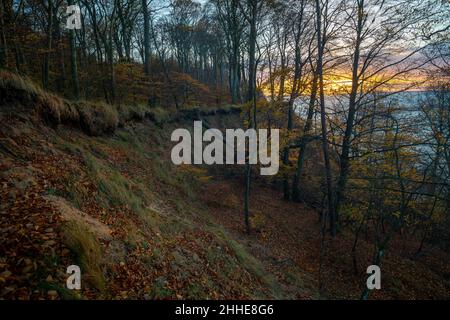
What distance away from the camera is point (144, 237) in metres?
5.79

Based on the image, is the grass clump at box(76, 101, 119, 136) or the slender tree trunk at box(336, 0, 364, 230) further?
the slender tree trunk at box(336, 0, 364, 230)

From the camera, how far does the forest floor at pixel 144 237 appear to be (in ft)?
12.0

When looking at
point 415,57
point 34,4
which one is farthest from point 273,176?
point 34,4

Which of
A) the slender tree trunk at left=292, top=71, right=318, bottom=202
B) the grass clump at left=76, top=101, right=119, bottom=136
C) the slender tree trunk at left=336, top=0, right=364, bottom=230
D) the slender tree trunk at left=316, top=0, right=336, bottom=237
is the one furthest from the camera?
the slender tree trunk at left=292, top=71, right=318, bottom=202

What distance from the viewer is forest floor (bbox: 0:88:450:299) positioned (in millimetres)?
3646

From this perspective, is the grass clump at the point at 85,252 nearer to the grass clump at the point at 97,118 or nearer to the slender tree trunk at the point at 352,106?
the grass clump at the point at 97,118

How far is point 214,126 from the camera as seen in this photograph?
20422 millimetres

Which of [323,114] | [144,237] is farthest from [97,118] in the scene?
[323,114]

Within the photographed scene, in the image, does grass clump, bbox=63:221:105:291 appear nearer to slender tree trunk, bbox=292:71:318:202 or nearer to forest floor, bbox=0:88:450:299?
forest floor, bbox=0:88:450:299

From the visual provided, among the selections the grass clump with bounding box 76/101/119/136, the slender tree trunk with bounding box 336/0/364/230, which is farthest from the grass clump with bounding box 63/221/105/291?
the slender tree trunk with bounding box 336/0/364/230

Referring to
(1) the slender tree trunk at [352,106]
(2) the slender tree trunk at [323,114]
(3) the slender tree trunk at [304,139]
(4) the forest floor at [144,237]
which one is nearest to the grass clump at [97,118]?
(4) the forest floor at [144,237]

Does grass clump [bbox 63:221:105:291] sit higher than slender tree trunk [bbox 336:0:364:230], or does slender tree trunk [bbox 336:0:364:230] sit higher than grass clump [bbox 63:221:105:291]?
slender tree trunk [bbox 336:0:364:230]
